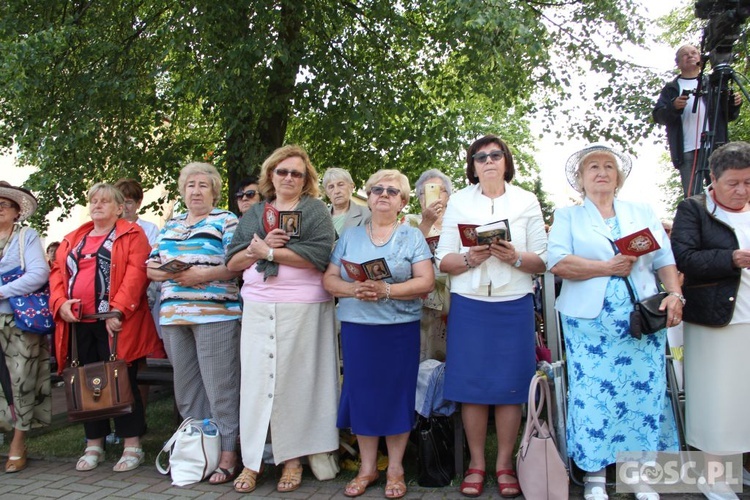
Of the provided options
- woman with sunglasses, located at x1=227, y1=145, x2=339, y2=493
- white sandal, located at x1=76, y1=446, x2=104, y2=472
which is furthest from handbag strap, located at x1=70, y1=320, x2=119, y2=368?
woman with sunglasses, located at x1=227, y1=145, x2=339, y2=493

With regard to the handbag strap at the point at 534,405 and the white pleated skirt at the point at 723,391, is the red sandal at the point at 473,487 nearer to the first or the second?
the handbag strap at the point at 534,405

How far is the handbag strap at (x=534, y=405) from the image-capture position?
3.44m

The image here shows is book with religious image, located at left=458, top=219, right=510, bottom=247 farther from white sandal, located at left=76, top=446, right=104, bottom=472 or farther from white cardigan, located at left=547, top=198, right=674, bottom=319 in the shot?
white sandal, located at left=76, top=446, right=104, bottom=472

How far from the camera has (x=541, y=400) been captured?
351cm

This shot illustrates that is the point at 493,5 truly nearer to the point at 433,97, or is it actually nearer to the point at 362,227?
the point at 362,227

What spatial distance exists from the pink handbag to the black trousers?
9.32ft

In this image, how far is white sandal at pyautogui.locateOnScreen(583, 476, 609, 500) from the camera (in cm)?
350

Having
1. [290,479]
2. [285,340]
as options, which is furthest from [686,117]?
[290,479]

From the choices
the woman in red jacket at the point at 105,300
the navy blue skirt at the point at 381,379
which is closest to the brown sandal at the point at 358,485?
the navy blue skirt at the point at 381,379

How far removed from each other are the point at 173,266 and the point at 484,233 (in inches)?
81.5

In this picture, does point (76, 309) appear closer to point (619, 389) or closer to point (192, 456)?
point (192, 456)

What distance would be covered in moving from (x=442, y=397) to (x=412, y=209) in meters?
6.50

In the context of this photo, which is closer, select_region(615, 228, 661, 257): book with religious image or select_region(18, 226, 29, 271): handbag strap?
select_region(615, 228, 661, 257): book with religious image

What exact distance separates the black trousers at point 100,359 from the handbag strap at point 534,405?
2.85 m
